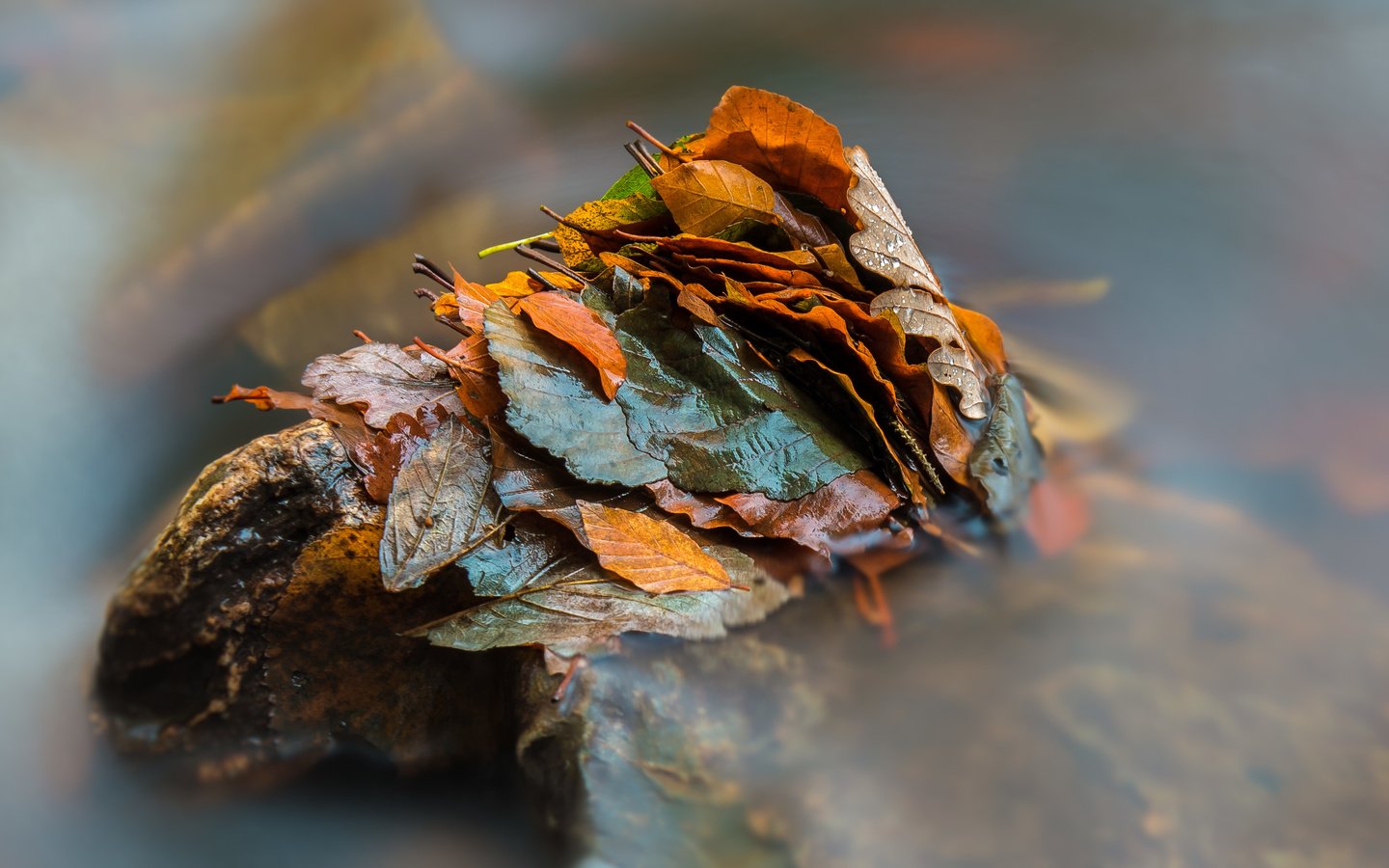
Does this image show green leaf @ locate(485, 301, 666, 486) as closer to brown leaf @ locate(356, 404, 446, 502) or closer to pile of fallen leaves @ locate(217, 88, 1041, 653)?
pile of fallen leaves @ locate(217, 88, 1041, 653)

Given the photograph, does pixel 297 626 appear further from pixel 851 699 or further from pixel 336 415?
pixel 851 699

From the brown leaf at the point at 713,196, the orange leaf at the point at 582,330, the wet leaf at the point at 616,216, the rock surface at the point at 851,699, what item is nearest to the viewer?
the rock surface at the point at 851,699

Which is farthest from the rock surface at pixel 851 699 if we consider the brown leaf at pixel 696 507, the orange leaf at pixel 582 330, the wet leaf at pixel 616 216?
the wet leaf at pixel 616 216

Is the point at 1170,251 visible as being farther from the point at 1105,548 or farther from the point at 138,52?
the point at 138,52

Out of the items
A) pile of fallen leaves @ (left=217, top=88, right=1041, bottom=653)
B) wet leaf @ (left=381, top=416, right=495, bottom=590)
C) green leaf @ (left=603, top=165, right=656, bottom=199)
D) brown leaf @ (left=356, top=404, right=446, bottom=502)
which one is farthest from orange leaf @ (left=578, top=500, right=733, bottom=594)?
green leaf @ (left=603, top=165, right=656, bottom=199)

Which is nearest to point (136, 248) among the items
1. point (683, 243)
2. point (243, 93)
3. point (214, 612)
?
point (243, 93)

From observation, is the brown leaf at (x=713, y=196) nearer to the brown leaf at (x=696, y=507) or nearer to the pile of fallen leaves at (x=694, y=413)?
the pile of fallen leaves at (x=694, y=413)
